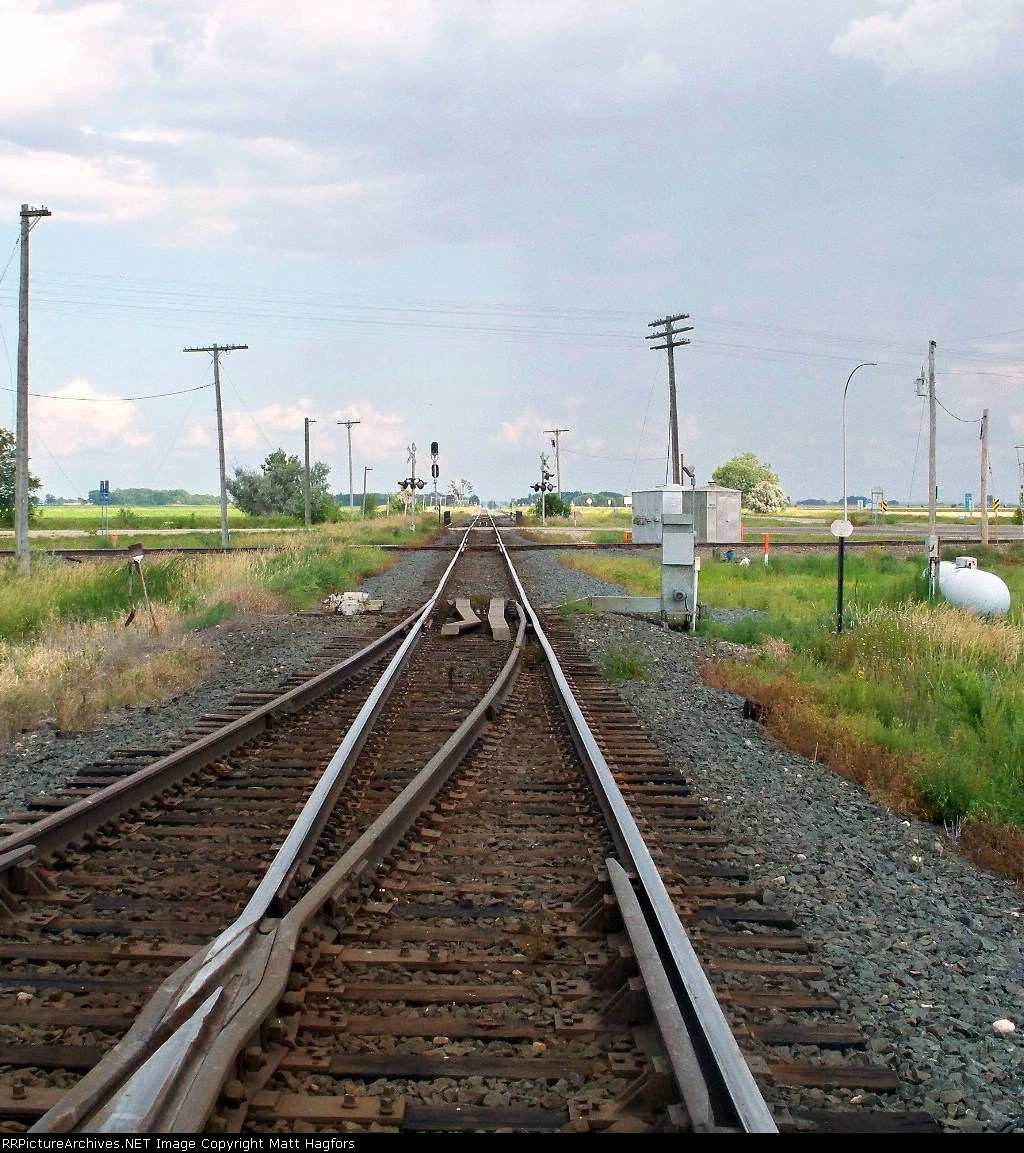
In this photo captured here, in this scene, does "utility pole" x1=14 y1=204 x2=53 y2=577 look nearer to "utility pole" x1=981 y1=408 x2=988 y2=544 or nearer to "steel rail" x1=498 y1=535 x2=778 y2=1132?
"steel rail" x1=498 y1=535 x2=778 y2=1132

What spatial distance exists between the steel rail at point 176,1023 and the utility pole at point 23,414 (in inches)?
793

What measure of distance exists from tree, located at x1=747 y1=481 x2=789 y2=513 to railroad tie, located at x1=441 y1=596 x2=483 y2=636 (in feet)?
379

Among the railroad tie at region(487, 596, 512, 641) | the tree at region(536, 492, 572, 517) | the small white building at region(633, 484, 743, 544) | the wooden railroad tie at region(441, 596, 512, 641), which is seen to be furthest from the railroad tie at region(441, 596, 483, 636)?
the tree at region(536, 492, 572, 517)

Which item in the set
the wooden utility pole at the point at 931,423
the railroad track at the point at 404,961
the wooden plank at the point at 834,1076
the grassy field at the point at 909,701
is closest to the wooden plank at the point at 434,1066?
the railroad track at the point at 404,961

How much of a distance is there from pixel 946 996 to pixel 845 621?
11283 millimetres

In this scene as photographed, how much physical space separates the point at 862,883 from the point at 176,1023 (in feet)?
11.8

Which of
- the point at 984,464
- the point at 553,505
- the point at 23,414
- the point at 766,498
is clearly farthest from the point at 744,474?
the point at 23,414

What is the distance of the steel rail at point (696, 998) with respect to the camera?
2922 mm

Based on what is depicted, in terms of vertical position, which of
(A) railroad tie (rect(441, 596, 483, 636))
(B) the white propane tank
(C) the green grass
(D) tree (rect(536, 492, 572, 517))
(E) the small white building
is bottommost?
(C) the green grass

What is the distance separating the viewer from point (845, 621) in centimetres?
1502

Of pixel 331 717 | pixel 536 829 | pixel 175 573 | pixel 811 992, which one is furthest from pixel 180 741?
pixel 175 573

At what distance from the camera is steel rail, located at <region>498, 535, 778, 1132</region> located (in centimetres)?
292

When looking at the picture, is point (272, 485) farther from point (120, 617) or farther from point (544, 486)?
point (120, 617)
